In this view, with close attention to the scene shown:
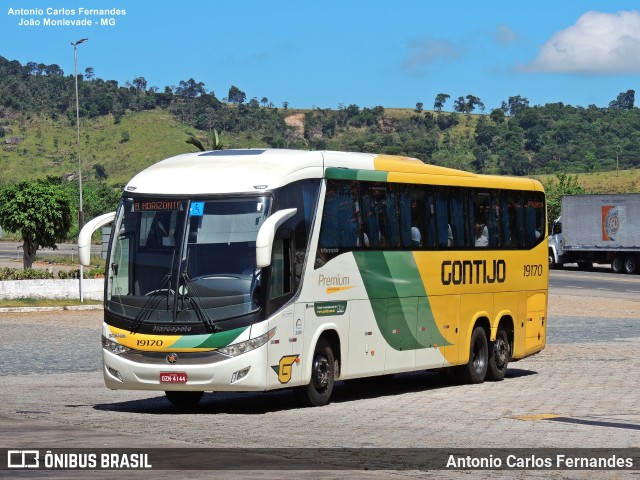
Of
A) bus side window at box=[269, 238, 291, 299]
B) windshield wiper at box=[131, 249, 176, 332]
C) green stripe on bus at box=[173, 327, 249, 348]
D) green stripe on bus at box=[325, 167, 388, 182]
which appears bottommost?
green stripe on bus at box=[173, 327, 249, 348]

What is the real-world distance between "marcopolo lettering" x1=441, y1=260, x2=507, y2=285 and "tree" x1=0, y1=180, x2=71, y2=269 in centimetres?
3449

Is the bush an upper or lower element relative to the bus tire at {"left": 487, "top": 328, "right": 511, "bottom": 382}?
upper

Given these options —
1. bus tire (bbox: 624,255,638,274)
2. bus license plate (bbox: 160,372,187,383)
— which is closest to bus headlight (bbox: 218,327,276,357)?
bus license plate (bbox: 160,372,187,383)

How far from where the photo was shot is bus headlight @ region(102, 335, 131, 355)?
1620 centimetres

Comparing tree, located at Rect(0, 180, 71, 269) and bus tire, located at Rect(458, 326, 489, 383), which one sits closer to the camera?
bus tire, located at Rect(458, 326, 489, 383)

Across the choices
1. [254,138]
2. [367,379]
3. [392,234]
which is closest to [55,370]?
[367,379]

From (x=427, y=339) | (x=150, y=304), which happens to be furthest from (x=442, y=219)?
(x=150, y=304)

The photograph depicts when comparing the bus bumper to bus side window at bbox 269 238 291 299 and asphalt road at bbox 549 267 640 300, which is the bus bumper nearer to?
bus side window at bbox 269 238 291 299

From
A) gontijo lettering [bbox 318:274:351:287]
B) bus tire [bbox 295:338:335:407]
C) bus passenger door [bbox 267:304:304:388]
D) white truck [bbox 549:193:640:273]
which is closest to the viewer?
bus passenger door [bbox 267:304:304:388]

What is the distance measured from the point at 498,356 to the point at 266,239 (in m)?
8.22

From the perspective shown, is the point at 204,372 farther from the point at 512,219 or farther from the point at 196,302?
the point at 512,219

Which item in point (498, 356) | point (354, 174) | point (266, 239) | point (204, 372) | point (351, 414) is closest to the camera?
point (266, 239)

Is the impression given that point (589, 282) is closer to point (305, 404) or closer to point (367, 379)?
point (367, 379)

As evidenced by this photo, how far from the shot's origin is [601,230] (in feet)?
206
